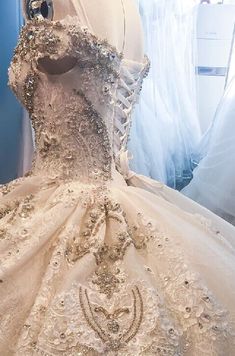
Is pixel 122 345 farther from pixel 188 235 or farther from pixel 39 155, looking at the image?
pixel 39 155

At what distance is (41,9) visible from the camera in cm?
84

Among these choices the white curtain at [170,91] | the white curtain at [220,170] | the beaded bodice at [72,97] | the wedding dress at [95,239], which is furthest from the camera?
the white curtain at [170,91]

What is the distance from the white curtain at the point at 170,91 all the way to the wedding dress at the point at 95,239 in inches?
22.3

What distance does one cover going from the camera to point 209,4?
156 centimetres

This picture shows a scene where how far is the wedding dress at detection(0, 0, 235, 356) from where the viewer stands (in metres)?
0.63

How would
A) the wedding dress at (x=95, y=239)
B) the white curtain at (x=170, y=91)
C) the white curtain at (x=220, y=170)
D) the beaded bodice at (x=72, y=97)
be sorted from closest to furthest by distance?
the wedding dress at (x=95, y=239), the beaded bodice at (x=72, y=97), the white curtain at (x=220, y=170), the white curtain at (x=170, y=91)

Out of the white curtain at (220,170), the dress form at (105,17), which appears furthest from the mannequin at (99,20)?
the white curtain at (220,170)

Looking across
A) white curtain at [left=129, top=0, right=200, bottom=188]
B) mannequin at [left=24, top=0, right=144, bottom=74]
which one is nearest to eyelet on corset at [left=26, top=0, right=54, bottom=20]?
mannequin at [left=24, top=0, right=144, bottom=74]

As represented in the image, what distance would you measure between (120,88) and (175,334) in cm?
41

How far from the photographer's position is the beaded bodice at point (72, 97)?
0.79m

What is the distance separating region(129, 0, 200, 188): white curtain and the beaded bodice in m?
0.65

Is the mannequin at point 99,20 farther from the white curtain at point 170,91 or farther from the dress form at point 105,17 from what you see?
the white curtain at point 170,91

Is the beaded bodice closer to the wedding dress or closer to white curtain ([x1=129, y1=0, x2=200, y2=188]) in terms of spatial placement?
Answer: the wedding dress

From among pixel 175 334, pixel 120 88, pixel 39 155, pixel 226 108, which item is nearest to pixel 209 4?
pixel 226 108
